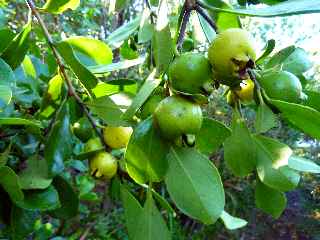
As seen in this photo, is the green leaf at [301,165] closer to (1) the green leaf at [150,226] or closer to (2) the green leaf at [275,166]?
(2) the green leaf at [275,166]

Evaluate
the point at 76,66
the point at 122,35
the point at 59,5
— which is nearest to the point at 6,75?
the point at 76,66

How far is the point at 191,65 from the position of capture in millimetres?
529

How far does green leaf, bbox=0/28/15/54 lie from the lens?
912 mm

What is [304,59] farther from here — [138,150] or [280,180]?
[138,150]

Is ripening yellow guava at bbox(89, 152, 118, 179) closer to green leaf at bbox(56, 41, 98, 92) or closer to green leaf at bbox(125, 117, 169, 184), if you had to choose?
green leaf at bbox(56, 41, 98, 92)

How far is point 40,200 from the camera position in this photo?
88 cm

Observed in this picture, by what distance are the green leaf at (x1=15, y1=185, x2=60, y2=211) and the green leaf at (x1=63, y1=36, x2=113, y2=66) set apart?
0.29 meters

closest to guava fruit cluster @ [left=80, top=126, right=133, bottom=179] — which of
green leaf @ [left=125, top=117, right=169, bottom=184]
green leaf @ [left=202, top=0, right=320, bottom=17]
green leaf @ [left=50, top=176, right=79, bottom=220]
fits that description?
green leaf @ [left=50, top=176, right=79, bottom=220]

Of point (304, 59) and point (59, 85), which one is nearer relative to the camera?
point (304, 59)

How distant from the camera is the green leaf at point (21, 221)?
0.95 m

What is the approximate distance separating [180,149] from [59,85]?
0.51m

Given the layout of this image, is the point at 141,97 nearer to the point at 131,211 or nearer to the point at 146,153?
the point at 146,153

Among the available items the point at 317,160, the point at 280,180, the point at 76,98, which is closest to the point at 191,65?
the point at 280,180

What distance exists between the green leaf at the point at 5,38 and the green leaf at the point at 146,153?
49 cm
